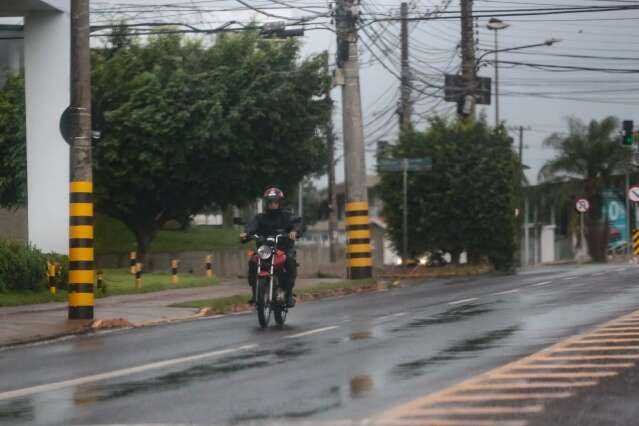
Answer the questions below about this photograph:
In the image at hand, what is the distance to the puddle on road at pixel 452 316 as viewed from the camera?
15805mm

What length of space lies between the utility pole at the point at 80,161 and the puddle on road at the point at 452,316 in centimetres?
500

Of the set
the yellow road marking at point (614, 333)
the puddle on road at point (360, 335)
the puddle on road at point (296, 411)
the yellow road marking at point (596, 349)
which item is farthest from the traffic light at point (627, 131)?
the puddle on road at point (296, 411)

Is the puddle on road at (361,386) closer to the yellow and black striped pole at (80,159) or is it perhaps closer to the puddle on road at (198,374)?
the puddle on road at (198,374)

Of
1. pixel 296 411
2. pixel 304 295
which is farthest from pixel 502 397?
pixel 304 295

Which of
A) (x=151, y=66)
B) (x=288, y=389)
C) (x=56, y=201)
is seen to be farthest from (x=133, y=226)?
(x=288, y=389)

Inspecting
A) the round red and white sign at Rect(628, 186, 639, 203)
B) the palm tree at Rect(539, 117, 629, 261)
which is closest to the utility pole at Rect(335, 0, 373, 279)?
the round red and white sign at Rect(628, 186, 639, 203)

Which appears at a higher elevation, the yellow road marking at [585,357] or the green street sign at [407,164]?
the green street sign at [407,164]

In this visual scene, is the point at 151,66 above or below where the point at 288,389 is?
above

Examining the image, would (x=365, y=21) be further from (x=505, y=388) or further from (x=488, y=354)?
(x=505, y=388)

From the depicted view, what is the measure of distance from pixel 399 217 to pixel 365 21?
7756mm

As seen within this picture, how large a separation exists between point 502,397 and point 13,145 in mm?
25150

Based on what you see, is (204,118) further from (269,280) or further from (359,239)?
(269,280)

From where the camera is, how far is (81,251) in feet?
59.2

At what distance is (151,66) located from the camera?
128 ft
